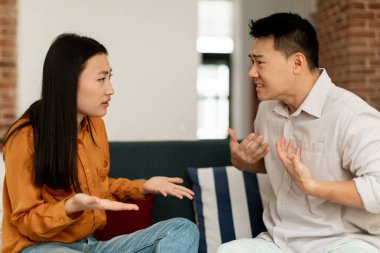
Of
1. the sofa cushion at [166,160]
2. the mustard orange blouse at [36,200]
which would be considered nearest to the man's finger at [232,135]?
the sofa cushion at [166,160]

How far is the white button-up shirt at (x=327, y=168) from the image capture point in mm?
1775

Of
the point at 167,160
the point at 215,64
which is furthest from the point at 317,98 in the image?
the point at 215,64

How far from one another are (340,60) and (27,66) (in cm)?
252

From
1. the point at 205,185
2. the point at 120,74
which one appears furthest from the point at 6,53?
the point at 205,185

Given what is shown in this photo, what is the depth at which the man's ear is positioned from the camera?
2039 millimetres

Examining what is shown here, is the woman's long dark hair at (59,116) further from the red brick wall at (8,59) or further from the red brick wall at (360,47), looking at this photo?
the red brick wall at (360,47)

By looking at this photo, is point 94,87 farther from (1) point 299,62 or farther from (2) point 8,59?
(2) point 8,59

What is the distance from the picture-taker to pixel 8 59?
3428mm

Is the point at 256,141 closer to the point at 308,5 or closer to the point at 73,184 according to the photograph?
the point at 73,184

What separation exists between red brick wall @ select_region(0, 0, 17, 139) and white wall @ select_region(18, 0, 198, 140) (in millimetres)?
51

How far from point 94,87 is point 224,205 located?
95 cm

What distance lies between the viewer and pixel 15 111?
3.44m

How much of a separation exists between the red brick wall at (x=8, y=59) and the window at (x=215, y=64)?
171 inches

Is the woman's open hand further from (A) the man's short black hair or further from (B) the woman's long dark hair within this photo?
(A) the man's short black hair
